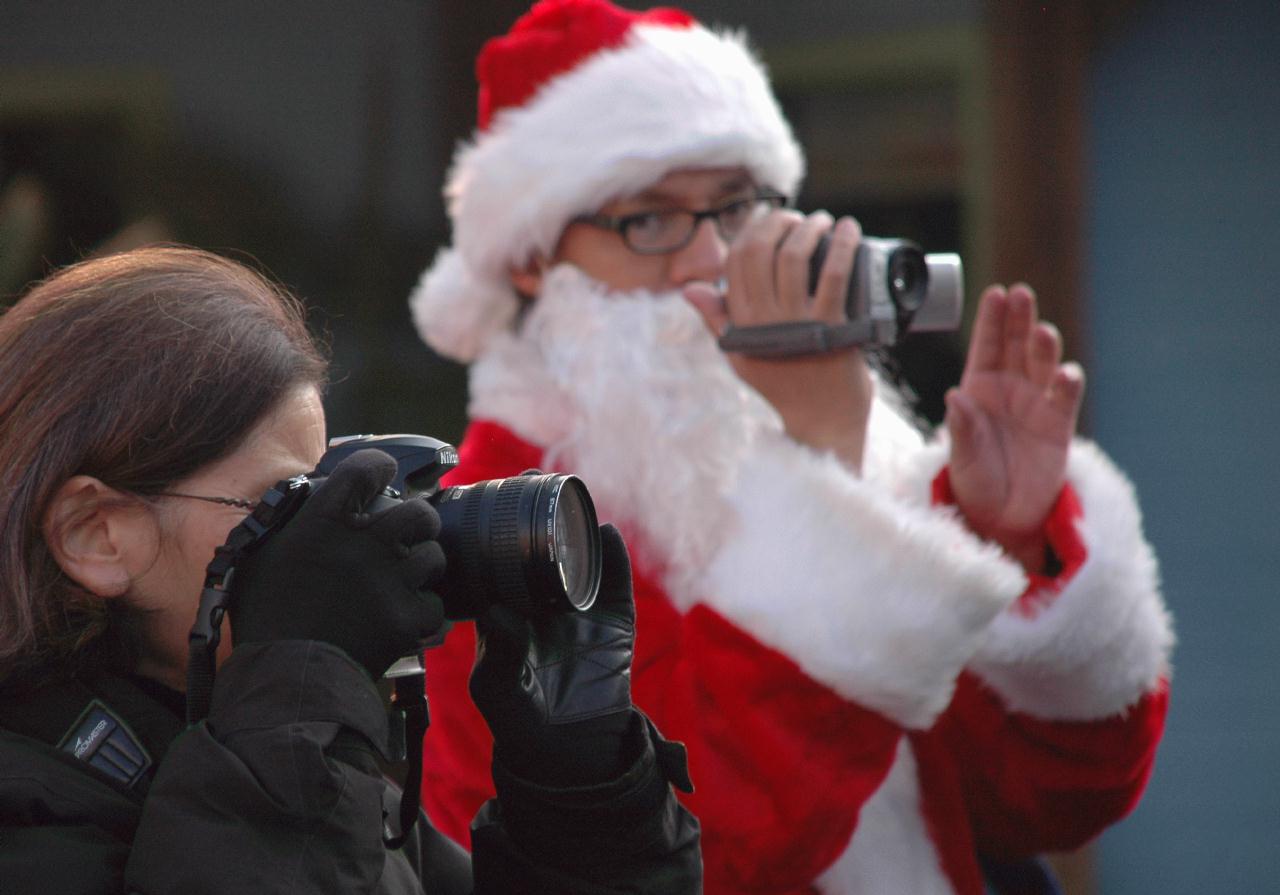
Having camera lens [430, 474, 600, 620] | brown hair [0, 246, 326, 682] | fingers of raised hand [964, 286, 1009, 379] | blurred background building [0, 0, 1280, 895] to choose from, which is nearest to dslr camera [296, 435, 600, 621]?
camera lens [430, 474, 600, 620]

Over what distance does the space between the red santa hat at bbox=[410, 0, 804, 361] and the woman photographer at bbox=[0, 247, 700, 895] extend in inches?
30.6

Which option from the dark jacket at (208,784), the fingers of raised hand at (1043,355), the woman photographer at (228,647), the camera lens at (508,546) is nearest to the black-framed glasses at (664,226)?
the fingers of raised hand at (1043,355)

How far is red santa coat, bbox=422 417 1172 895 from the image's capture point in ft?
5.86

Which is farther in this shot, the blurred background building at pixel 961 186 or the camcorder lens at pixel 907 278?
the blurred background building at pixel 961 186

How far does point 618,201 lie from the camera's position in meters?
2.18

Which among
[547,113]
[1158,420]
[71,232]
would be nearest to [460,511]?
[547,113]

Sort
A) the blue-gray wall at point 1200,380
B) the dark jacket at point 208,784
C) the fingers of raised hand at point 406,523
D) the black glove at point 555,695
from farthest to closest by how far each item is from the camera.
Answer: the blue-gray wall at point 1200,380 → the black glove at point 555,695 → the fingers of raised hand at point 406,523 → the dark jacket at point 208,784

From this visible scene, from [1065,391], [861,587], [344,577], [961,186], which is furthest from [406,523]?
[961,186]

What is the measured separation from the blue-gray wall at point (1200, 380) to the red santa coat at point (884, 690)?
64.0 inches

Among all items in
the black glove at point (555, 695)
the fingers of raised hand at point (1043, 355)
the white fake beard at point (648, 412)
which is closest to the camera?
the black glove at point (555, 695)

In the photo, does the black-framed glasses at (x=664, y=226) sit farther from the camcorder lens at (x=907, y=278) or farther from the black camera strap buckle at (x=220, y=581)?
the black camera strap buckle at (x=220, y=581)

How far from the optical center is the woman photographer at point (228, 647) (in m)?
1.15

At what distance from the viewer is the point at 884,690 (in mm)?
1790

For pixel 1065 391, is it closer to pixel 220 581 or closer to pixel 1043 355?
pixel 1043 355
